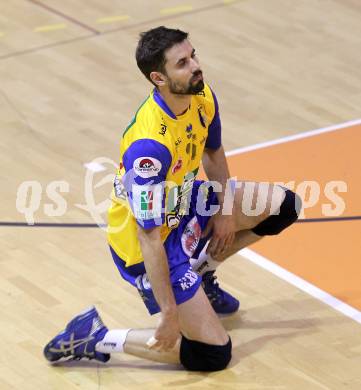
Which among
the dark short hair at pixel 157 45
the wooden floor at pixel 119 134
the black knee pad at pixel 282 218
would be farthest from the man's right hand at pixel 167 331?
the dark short hair at pixel 157 45

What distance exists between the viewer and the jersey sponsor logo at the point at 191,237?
610 centimetres

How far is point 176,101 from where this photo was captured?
5.88 meters

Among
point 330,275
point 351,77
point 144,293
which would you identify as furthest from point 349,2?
point 144,293

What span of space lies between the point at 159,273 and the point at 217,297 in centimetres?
93

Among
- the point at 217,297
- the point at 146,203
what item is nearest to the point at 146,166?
the point at 146,203

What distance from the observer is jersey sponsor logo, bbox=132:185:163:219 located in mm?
5711

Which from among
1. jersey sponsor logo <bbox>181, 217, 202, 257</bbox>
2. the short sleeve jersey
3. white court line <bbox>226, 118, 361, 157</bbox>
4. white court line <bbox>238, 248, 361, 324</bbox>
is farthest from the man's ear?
white court line <bbox>226, 118, 361, 157</bbox>

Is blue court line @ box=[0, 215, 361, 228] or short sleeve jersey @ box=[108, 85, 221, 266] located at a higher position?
short sleeve jersey @ box=[108, 85, 221, 266]

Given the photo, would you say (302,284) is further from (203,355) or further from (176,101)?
(176,101)

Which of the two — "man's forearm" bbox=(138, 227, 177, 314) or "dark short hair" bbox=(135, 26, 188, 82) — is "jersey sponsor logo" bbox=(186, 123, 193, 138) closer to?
"dark short hair" bbox=(135, 26, 188, 82)

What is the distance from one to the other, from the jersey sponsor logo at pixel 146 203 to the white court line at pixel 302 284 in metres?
1.41

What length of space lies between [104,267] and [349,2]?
16.9 feet

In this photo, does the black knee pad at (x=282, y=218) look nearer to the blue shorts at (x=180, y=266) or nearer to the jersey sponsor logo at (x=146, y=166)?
the blue shorts at (x=180, y=266)

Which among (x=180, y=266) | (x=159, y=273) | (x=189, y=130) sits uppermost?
(x=189, y=130)
